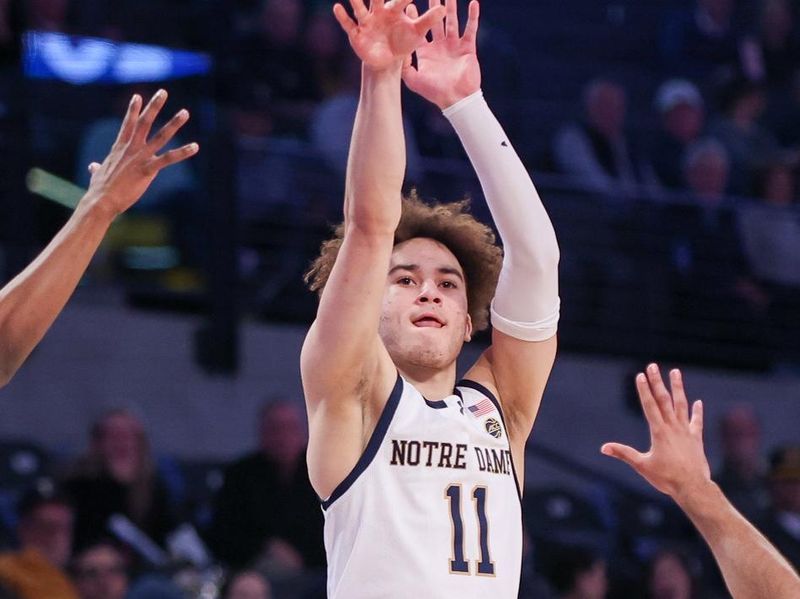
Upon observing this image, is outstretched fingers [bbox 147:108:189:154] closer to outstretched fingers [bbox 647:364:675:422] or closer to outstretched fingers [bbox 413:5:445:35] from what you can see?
outstretched fingers [bbox 413:5:445:35]

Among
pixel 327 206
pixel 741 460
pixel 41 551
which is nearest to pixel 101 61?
pixel 327 206

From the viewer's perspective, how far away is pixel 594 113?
33.8ft

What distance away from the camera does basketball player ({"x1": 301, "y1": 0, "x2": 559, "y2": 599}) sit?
3.87m

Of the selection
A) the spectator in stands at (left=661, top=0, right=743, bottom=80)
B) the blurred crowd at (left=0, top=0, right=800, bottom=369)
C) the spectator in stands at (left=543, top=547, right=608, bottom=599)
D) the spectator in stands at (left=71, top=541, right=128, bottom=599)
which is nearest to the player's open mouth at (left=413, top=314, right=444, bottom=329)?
the spectator in stands at (left=71, top=541, right=128, bottom=599)

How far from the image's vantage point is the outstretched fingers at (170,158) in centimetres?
381

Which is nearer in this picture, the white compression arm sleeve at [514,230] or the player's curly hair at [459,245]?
the white compression arm sleeve at [514,230]

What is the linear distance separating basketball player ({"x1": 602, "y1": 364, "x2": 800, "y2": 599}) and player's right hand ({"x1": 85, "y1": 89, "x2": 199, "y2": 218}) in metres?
1.46

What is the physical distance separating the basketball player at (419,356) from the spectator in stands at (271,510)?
3.18 metres

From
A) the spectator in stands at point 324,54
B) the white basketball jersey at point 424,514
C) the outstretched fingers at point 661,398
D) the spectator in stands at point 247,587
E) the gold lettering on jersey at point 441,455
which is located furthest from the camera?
the spectator in stands at point 324,54

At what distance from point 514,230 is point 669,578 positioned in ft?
13.7

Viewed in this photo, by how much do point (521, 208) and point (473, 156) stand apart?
0.21 m

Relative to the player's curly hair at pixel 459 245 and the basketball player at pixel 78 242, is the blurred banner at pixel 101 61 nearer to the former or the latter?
the player's curly hair at pixel 459 245

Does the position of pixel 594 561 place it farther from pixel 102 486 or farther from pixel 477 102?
pixel 477 102

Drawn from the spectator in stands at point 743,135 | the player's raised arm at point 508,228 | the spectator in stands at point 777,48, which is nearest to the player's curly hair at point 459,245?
the player's raised arm at point 508,228
